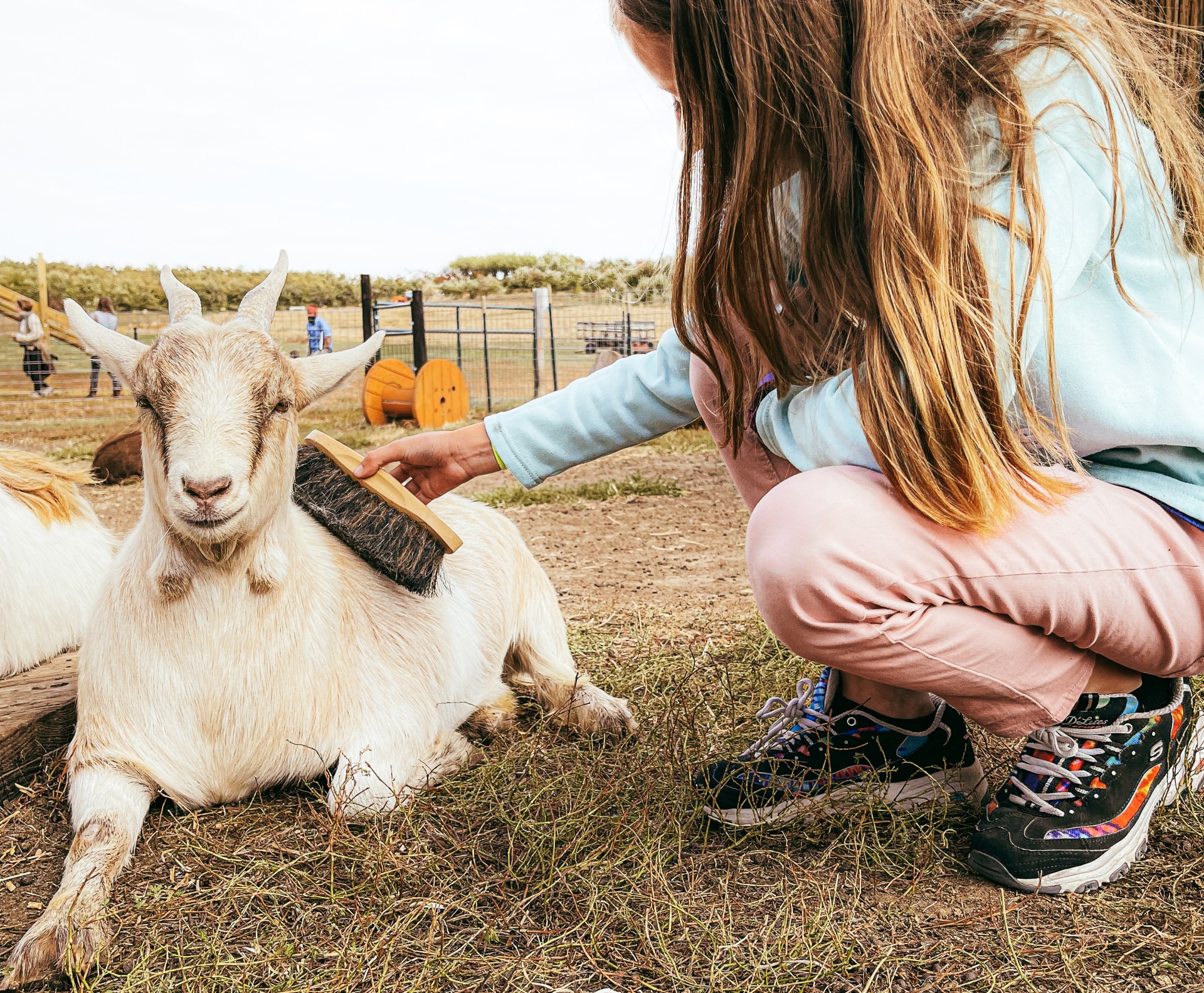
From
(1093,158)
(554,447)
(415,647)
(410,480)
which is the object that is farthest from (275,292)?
(1093,158)

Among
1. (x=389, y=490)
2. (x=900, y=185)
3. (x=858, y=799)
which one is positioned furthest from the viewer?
(x=389, y=490)

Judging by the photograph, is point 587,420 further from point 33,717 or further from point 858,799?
point 33,717

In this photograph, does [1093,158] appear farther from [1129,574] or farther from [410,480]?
[410,480]

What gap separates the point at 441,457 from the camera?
2.27 m

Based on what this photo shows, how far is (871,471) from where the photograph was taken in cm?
171

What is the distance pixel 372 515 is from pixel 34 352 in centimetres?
1478

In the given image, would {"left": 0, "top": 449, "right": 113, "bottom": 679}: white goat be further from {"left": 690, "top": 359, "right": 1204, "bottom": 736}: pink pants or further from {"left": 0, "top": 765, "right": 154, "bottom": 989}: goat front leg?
{"left": 690, "top": 359, "right": 1204, "bottom": 736}: pink pants

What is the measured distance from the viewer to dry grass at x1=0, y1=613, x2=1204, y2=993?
4.99 feet

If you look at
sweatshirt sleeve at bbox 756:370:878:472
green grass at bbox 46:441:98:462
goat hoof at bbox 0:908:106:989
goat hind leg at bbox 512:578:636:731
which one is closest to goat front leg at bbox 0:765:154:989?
goat hoof at bbox 0:908:106:989

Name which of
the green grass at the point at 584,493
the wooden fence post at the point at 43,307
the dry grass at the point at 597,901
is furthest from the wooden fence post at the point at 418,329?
the dry grass at the point at 597,901

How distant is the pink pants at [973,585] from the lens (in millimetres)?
1617

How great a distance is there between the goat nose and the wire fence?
394 inches

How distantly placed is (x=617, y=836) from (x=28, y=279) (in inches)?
885

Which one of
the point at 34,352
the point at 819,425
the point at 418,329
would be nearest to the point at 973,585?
the point at 819,425
